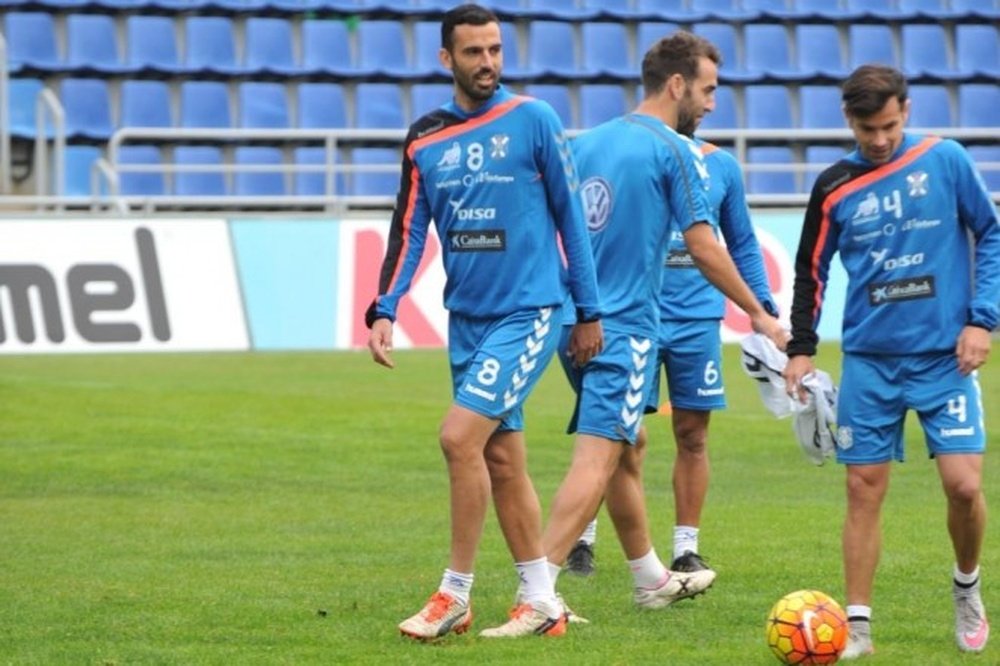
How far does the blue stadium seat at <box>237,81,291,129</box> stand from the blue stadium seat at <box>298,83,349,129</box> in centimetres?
22

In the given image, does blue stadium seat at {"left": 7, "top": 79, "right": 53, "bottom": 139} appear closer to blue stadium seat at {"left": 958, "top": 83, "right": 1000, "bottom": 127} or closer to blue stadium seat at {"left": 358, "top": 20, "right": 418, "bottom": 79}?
blue stadium seat at {"left": 358, "top": 20, "right": 418, "bottom": 79}

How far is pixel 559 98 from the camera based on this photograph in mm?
26375

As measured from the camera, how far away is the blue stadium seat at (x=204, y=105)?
992 inches

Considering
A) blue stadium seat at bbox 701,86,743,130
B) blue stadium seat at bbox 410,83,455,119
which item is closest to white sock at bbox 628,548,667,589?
blue stadium seat at bbox 410,83,455,119

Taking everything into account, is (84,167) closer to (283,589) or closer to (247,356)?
(247,356)

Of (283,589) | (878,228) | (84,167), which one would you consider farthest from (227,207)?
(878,228)

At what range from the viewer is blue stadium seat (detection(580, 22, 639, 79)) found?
88.4 feet

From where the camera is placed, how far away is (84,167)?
23.9 metres

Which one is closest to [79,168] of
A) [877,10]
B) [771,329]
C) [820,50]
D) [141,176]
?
[141,176]

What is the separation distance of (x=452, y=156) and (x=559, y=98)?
19.1 m

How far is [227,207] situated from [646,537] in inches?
623

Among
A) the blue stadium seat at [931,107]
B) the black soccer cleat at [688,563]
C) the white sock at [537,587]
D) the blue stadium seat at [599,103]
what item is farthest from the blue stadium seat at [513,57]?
the white sock at [537,587]

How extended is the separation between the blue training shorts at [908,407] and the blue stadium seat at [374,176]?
57.3ft

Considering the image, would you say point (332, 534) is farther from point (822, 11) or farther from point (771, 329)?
point (822, 11)
